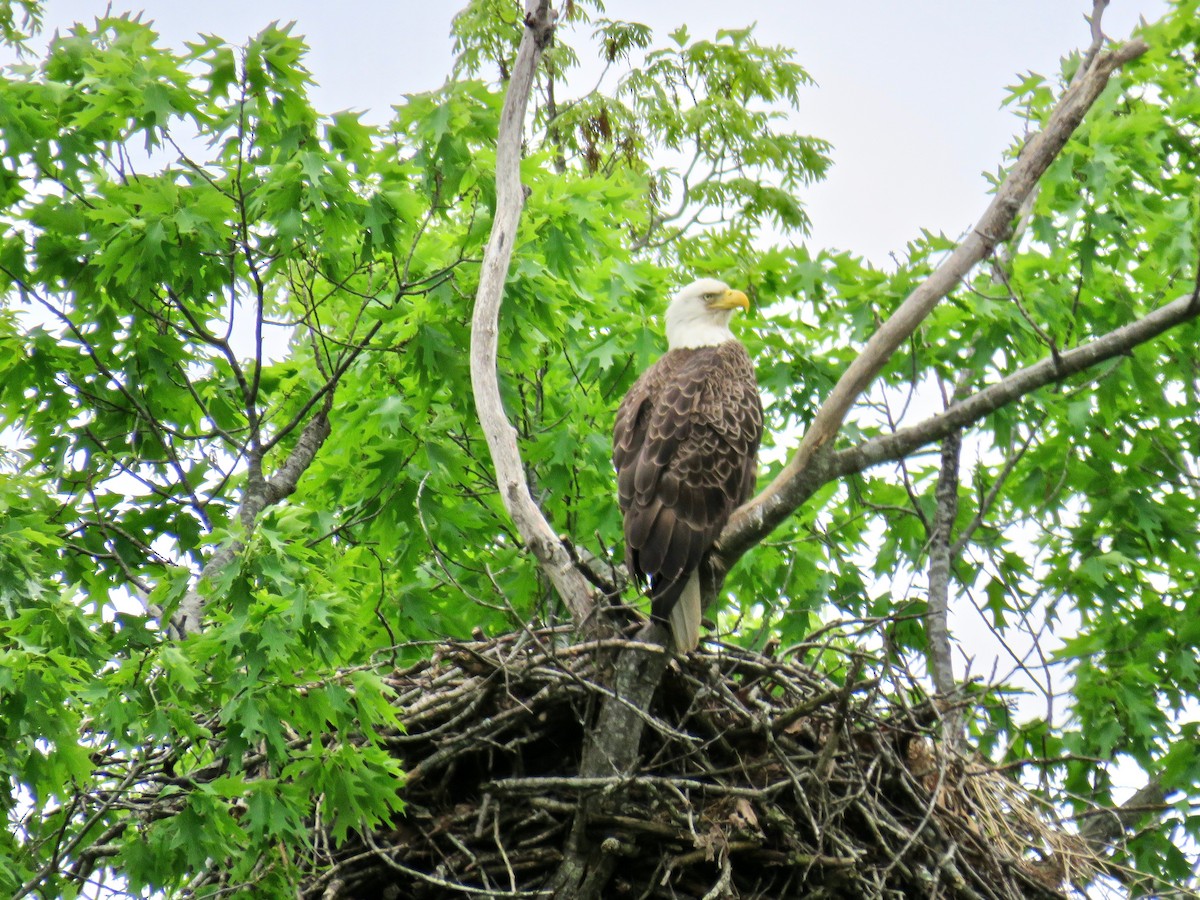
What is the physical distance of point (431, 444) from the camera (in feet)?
24.0

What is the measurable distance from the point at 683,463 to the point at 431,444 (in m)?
1.85

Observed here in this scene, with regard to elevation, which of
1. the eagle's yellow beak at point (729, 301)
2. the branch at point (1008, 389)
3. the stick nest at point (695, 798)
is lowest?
the stick nest at point (695, 798)

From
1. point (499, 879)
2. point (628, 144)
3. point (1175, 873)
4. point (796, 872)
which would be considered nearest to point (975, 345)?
point (1175, 873)

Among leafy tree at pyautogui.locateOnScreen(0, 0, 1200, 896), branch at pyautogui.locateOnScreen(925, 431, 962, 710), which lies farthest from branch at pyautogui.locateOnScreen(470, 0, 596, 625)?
branch at pyautogui.locateOnScreen(925, 431, 962, 710)

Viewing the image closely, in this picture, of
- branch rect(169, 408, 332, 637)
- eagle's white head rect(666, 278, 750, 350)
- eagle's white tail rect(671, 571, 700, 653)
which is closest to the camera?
eagle's white tail rect(671, 571, 700, 653)

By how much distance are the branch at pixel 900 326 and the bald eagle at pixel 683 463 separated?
333 millimetres

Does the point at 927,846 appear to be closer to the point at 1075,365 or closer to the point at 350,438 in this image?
the point at 1075,365

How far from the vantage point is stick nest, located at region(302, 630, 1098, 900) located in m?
5.31

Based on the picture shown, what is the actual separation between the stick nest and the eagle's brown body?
361mm

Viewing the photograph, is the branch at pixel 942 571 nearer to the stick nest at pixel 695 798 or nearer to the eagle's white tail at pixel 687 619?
the stick nest at pixel 695 798

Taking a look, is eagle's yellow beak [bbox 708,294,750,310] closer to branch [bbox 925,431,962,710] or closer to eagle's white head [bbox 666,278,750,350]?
eagle's white head [bbox 666,278,750,350]

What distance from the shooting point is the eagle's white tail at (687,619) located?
5.37 meters

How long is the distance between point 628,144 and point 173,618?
923 centimetres

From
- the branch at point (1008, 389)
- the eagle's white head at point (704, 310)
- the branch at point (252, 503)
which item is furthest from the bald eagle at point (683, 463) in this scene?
the branch at point (252, 503)
